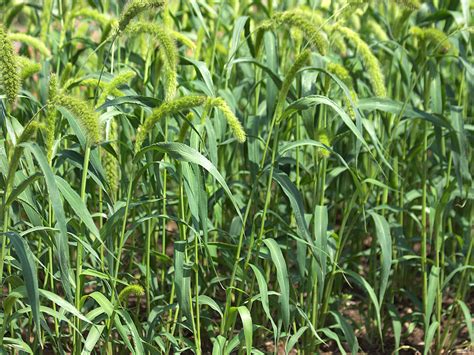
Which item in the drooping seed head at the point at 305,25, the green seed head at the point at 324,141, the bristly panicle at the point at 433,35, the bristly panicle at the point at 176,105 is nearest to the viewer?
the bristly panicle at the point at 176,105

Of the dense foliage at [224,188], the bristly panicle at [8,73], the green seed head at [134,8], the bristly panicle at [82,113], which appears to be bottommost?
the dense foliage at [224,188]

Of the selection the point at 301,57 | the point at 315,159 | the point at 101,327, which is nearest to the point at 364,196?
the point at 315,159

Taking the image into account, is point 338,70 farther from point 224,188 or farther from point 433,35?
point 224,188

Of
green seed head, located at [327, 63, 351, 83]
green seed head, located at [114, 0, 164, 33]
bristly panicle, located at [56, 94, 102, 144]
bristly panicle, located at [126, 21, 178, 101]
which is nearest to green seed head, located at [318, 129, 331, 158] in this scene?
green seed head, located at [327, 63, 351, 83]

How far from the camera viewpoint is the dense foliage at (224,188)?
317cm

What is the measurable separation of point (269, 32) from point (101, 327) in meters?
1.68

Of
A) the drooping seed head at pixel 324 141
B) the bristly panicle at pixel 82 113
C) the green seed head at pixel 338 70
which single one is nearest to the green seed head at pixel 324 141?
the drooping seed head at pixel 324 141

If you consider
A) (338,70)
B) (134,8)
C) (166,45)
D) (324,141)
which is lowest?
(324,141)

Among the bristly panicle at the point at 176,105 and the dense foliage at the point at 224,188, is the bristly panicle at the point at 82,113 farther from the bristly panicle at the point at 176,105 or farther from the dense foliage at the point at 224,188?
the bristly panicle at the point at 176,105

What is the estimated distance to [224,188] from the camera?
2.98 m

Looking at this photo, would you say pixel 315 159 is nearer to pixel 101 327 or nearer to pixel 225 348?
pixel 225 348

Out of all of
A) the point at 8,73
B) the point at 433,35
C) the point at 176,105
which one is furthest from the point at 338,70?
the point at 8,73

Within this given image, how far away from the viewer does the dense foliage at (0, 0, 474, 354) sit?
125 inches

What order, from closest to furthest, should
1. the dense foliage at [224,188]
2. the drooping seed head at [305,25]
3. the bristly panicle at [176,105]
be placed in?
the bristly panicle at [176,105] → the dense foliage at [224,188] → the drooping seed head at [305,25]
